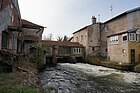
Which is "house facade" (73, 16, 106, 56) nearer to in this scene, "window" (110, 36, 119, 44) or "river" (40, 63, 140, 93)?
"window" (110, 36, 119, 44)

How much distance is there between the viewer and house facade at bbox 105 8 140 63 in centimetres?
2589

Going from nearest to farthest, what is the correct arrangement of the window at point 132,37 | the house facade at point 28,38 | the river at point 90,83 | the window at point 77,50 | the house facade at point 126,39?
the river at point 90,83 < the house facade at point 28,38 < the house facade at point 126,39 < the window at point 132,37 < the window at point 77,50

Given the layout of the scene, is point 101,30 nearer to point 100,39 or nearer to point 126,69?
point 100,39

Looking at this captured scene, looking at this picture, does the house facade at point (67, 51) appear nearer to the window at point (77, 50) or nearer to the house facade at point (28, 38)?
the window at point (77, 50)

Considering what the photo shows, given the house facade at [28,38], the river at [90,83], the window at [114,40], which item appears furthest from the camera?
the window at [114,40]

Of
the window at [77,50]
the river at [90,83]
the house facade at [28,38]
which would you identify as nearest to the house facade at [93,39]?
the window at [77,50]

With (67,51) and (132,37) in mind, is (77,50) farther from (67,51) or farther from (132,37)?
(132,37)

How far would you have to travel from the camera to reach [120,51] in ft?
90.4

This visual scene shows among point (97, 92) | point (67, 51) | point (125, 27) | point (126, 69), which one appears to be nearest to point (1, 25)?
point (97, 92)

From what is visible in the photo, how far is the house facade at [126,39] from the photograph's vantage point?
25891mm

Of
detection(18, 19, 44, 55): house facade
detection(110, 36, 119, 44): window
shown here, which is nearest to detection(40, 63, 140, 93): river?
detection(18, 19, 44, 55): house facade

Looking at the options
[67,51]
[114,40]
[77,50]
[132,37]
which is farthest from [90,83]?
[77,50]

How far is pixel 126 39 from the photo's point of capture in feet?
85.9

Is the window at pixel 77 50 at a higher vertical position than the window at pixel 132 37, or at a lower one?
lower
